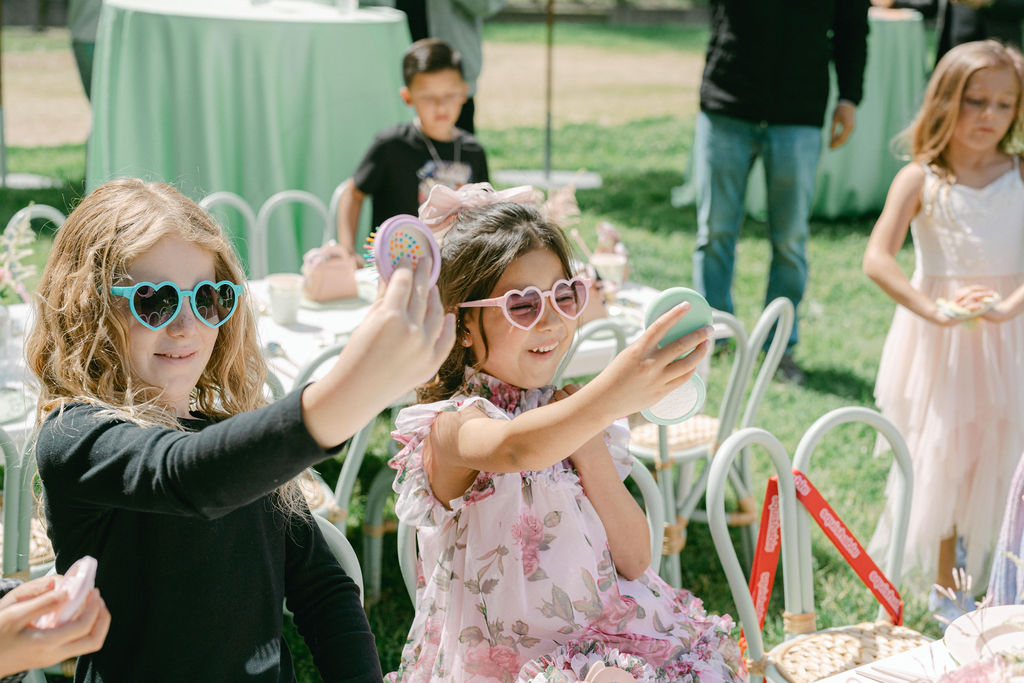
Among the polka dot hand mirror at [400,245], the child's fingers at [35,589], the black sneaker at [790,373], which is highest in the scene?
the polka dot hand mirror at [400,245]

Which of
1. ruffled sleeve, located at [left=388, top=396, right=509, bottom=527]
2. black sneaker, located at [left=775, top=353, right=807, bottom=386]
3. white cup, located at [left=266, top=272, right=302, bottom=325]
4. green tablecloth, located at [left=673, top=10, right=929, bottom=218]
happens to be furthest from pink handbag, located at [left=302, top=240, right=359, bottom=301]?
green tablecloth, located at [left=673, top=10, right=929, bottom=218]

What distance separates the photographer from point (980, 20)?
6.30 m

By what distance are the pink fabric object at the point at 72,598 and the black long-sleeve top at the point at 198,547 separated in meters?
0.12

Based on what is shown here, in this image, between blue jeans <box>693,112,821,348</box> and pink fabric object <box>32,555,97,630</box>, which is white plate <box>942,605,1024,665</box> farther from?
blue jeans <box>693,112,821,348</box>

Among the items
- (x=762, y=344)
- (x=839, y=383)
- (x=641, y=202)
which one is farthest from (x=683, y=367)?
(x=641, y=202)

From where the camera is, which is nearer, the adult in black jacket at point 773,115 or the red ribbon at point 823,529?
the red ribbon at point 823,529

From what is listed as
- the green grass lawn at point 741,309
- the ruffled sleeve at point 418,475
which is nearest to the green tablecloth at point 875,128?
the green grass lawn at point 741,309

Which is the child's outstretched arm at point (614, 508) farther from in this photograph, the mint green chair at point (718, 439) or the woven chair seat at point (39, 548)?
the woven chair seat at point (39, 548)

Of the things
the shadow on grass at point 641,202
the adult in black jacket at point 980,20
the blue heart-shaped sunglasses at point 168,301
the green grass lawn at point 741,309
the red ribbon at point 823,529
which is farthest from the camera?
the shadow on grass at point 641,202

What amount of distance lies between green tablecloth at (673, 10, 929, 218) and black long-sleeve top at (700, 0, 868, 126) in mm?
2677

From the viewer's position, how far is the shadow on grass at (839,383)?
460 centimetres

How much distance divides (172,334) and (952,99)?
2347mm

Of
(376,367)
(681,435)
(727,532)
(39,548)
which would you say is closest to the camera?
(376,367)

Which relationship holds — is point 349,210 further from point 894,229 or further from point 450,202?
point 450,202
